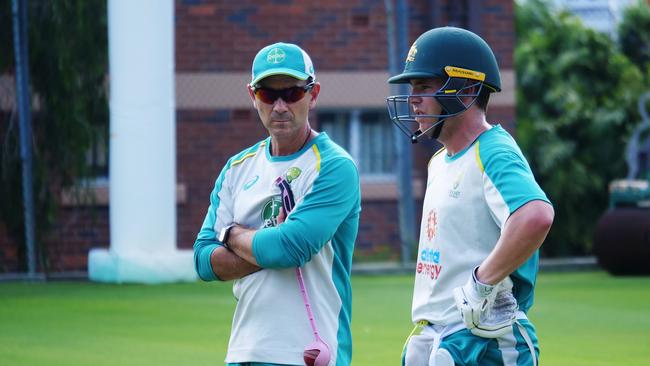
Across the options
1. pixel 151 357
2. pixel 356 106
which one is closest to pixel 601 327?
pixel 151 357

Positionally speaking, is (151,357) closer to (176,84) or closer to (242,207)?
(242,207)

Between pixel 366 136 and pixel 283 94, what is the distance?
14.7 meters

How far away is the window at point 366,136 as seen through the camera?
1922 centimetres

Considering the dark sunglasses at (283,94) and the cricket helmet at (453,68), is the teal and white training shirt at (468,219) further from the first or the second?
the dark sunglasses at (283,94)

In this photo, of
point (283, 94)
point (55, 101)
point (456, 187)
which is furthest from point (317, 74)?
point (456, 187)

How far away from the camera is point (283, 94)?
471cm

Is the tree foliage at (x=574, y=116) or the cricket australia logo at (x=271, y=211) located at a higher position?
the cricket australia logo at (x=271, y=211)

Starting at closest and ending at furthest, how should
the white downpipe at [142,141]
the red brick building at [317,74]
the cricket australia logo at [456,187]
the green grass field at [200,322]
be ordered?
the cricket australia logo at [456,187]
the green grass field at [200,322]
the white downpipe at [142,141]
the red brick building at [317,74]

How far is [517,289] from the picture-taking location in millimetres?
4328

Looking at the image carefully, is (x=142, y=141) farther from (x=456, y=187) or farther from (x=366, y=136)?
(x=456, y=187)

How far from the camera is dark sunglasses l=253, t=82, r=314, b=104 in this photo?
4.71 m

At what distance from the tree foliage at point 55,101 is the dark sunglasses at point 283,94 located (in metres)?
11.3

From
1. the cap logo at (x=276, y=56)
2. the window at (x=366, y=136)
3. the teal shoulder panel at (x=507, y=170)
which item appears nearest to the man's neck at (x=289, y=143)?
the cap logo at (x=276, y=56)

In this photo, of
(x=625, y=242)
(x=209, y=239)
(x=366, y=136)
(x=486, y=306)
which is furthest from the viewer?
(x=366, y=136)
